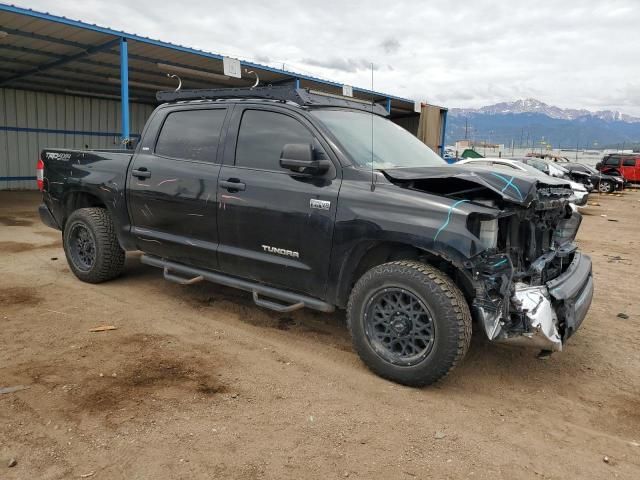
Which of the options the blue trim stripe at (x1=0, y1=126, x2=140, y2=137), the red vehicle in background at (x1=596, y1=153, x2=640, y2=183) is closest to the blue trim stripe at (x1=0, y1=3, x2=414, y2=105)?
the blue trim stripe at (x1=0, y1=126, x2=140, y2=137)

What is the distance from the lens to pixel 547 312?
3184mm

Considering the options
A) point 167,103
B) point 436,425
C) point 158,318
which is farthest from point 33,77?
point 436,425

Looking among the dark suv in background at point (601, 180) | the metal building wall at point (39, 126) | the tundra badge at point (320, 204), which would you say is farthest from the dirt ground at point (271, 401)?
the dark suv in background at point (601, 180)

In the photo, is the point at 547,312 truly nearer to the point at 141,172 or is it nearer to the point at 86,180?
the point at 141,172

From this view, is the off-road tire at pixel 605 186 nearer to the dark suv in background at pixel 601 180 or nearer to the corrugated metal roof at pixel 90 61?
the dark suv in background at pixel 601 180

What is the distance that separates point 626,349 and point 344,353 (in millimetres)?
2385

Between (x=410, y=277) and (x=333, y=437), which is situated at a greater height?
(x=410, y=277)

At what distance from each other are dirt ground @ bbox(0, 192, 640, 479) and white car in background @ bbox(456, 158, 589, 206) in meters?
1.25

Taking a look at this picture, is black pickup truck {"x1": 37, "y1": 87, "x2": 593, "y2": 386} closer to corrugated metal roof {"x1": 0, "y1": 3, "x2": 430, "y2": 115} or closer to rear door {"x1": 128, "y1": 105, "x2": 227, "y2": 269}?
rear door {"x1": 128, "y1": 105, "x2": 227, "y2": 269}

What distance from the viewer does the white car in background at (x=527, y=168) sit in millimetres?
4137

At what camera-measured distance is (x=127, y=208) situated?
4859 mm

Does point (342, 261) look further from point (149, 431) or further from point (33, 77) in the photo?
point (33, 77)

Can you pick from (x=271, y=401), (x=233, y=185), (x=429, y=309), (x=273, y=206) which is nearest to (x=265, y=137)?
(x=233, y=185)

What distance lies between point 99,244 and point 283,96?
2566mm
